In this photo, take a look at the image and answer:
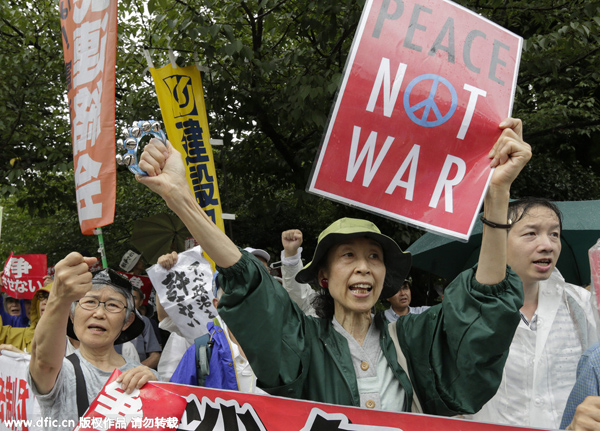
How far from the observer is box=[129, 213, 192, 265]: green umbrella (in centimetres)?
734

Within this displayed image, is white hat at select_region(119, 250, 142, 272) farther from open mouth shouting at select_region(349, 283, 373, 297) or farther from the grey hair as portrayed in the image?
open mouth shouting at select_region(349, 283, 373, 297)

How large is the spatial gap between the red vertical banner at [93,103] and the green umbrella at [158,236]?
363 cm

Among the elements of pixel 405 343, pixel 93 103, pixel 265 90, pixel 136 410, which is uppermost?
pixel 265 90

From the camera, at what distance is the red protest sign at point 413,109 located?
200cm

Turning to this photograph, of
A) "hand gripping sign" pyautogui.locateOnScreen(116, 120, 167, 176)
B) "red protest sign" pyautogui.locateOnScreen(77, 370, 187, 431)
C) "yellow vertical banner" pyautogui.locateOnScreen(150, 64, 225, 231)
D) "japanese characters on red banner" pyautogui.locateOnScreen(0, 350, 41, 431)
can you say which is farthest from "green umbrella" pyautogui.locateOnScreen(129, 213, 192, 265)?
"hand gripping sign" pyautogui.locateOnScreen(116, 120, 167, 176)

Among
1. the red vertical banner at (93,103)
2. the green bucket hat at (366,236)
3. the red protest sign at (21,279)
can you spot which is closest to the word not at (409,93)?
the green bucket hat at (366,236)

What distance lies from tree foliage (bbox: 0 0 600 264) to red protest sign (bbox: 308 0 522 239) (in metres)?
2.69

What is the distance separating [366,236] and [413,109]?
0.49 metres

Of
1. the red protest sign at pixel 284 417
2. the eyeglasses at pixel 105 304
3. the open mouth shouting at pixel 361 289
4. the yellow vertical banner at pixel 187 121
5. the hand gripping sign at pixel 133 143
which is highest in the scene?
the yellow vertical banner at pixel 187 121

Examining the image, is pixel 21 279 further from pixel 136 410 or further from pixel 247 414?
pixel 247 414

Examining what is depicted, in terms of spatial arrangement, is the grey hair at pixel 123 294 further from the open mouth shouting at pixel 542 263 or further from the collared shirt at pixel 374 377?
the open mouth shouting at pixel 542 263

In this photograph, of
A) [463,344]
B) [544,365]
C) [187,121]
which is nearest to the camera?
[463,344]

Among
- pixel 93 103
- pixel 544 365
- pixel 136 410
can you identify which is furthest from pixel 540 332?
pixel 93 103

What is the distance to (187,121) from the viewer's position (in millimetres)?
4965
